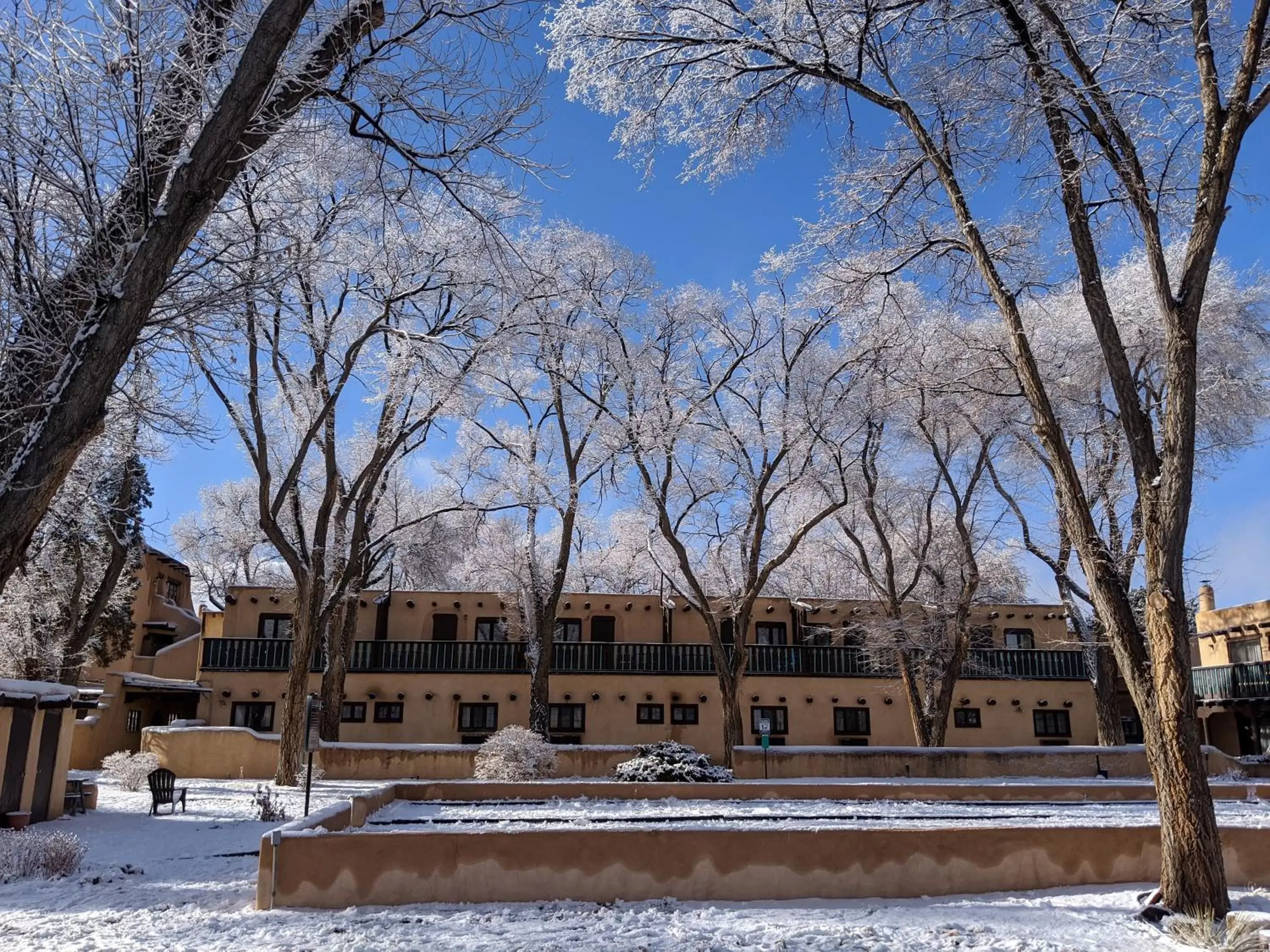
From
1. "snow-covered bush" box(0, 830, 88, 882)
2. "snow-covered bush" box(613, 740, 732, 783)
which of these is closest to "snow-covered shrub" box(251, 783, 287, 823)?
"snow-covered bush" box(0, 830, 88, 882)

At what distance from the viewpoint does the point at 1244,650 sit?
1384 inches

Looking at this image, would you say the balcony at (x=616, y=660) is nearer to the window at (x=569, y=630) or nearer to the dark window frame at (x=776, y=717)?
the dark window frame at (x=776, y=717)

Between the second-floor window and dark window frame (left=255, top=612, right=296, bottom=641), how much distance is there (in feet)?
29.5

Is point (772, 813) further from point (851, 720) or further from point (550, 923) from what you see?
point (851, 720)

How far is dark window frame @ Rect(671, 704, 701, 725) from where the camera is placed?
28203mm

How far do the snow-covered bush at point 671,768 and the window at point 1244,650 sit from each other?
2405 centimetres

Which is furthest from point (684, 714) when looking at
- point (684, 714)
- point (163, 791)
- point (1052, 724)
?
point (163, 791)

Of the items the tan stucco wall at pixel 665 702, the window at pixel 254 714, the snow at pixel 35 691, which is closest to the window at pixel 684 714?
the tan stucco wall at pixel 665 702

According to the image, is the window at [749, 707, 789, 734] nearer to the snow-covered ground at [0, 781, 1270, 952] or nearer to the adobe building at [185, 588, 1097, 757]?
the adobe building at [185, 588, 1097, 757]

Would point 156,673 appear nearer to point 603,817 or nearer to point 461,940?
point 603,817

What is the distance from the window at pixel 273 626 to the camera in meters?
30.8

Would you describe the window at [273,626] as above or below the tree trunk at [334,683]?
above

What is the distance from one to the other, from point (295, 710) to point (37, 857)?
9080 millimetres

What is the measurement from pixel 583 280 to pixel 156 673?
2645 centimetres
